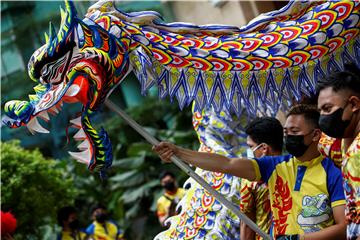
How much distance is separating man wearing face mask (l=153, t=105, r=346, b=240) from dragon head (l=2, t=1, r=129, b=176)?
0.39 m

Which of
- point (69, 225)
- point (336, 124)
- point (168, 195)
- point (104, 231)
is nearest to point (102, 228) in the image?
point (104, 231)

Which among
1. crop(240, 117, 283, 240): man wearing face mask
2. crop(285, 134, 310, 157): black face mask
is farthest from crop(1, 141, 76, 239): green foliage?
crop(285, 134, 310, 157): black face mask

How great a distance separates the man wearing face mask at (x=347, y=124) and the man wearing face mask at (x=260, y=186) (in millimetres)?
928

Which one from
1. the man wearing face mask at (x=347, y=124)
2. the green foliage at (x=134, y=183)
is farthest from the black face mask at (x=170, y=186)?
the man wearing face mask at (x=347, y=124)

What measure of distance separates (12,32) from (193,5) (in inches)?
233

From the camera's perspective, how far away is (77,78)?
4.56 m

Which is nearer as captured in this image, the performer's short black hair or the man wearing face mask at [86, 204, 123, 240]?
the performer's short black hair

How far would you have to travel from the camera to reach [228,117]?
19.4 feet

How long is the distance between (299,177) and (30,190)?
5.90 meters

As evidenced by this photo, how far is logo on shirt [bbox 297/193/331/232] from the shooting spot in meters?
4.54

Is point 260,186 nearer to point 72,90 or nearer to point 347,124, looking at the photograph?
point 347,124

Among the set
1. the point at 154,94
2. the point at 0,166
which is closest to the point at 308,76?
the point at 0,166

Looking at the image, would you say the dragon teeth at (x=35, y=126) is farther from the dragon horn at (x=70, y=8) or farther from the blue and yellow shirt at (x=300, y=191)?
the blue and yellow shirt at (x=300, y=191)

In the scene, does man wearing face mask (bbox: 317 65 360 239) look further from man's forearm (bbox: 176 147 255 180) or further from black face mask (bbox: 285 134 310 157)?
man's forearm (bbox: 176 147 255 180)
